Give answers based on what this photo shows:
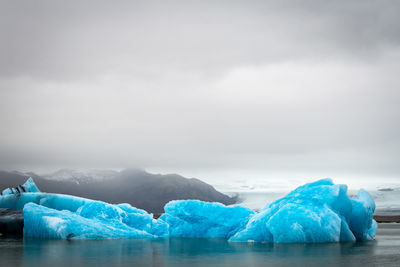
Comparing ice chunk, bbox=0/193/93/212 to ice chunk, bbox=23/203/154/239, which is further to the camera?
ice chunk, bbox=0/193/93/212

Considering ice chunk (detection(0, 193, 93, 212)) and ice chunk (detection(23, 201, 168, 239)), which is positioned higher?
ice chunk (detection(0, 193, 93, 212))

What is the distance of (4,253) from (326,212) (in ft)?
55.7

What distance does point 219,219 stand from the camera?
109 ft

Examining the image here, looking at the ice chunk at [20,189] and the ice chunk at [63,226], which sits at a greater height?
the ice chunk at [20,189]

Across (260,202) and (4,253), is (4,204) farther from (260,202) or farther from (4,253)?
(260,202)

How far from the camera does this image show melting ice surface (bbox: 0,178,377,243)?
26.4 metres

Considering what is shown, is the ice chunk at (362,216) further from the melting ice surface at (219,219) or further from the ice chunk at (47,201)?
the ice chunk at (47,201)

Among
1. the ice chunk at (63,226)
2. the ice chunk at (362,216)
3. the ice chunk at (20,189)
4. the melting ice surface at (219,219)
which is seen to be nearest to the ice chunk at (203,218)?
the melting ice surface at (219,219)

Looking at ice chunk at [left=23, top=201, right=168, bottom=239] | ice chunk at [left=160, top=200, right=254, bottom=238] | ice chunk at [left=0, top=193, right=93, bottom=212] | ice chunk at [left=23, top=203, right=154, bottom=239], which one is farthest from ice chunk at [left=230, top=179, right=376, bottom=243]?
ice chunk at [left=0, top=193, right=93, bottom=212]

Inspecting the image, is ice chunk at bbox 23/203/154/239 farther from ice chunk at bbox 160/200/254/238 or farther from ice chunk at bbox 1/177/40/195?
ice chunk at bbox 1/177/40/195

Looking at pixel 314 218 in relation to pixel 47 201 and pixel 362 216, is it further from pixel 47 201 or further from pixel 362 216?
pixel 47 201

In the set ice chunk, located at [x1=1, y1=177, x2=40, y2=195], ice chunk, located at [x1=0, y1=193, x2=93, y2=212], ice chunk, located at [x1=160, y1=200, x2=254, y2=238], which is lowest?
ice chunk, located at [x1=160, y1=200, x2=254, y2=238]

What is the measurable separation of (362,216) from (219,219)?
32.4 feet

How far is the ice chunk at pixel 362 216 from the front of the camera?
28.6m
